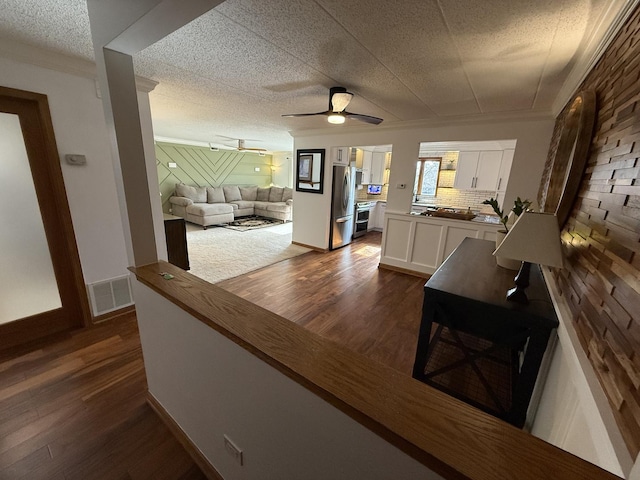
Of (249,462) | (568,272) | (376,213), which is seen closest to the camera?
(249,462)

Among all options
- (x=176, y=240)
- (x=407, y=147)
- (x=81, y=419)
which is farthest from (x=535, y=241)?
(x=176, y=240)

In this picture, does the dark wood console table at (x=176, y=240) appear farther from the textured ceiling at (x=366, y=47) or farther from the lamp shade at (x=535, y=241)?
the lamp shade at (x=535, y=241)

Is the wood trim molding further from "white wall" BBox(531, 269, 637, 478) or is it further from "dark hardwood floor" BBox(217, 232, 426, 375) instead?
"dark hardwood floor" BBox(217, 232, 426, 375)

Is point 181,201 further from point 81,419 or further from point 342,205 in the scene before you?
point 81,419

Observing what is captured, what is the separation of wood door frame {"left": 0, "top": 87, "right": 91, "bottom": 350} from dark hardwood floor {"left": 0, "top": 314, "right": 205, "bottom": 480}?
0.17 metres

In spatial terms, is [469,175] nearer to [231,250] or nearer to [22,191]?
[231,250]

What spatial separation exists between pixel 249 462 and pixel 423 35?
228 centimetres

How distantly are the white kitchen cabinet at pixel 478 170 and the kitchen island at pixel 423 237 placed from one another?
1385 millimetres

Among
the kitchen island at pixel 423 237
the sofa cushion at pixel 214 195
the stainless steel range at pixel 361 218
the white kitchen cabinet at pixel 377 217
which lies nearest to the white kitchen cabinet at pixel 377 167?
the white kitchen cabinet at pixel 377 217

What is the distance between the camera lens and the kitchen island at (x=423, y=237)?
11.1ft

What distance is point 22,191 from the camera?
6.26 feet

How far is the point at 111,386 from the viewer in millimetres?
1700

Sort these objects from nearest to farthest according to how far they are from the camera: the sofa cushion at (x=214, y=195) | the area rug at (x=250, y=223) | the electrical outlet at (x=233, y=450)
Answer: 1. the electrical outlet at (x=233, y=450)
2. the area rug at (x=250, y=223)
3. the sofa cushion at (x=214, y=195)

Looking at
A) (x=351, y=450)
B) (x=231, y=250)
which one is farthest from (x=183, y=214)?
(x=351, y=450)
